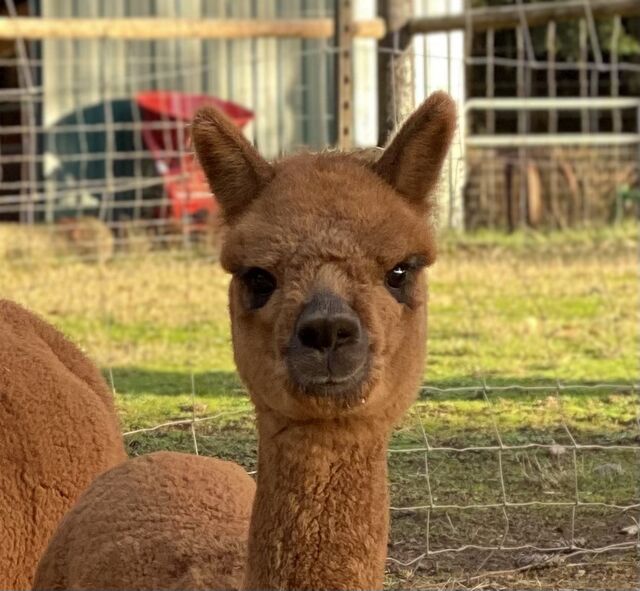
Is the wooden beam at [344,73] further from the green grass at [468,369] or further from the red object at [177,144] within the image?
the red object at [177,144]

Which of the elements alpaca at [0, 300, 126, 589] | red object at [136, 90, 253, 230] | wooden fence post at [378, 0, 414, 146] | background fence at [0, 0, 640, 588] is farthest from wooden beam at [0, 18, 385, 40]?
alpaca at [0, 300, 126, 589]

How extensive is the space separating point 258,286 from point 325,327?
1.00 ft

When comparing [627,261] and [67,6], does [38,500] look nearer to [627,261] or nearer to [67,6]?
[627,261]

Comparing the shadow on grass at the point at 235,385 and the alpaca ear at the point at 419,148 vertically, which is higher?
the alpaca ear at the point at 419,148

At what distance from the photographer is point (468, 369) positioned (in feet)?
24.7

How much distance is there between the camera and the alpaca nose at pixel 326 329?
273cm

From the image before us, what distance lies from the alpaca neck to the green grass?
5.45 feet

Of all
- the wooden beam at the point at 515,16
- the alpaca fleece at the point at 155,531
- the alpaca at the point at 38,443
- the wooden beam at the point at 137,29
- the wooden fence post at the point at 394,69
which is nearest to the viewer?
the alpaca fleece at the point at 155,531

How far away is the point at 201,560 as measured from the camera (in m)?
3.22

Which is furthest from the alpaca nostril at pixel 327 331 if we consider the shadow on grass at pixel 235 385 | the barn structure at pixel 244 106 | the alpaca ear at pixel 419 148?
the barn structure at pixel 244 106

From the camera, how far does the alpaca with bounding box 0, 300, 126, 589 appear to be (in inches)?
152

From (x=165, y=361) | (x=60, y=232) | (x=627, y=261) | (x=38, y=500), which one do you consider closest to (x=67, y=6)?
(x=60, y=232)

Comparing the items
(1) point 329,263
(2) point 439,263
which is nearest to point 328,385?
(1) point 329,263

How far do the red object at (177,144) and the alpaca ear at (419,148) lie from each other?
31.2 ft
